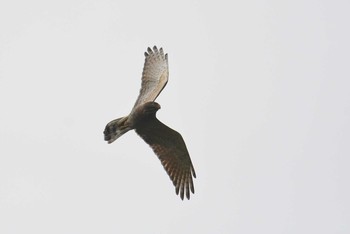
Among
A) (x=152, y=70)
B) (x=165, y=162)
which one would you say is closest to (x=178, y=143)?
(x=165, y=162)

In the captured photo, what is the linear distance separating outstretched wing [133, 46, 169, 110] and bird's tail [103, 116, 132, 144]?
690 mm

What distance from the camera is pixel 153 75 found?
1800 centimetres

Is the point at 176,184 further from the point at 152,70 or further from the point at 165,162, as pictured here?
the point at 152,70

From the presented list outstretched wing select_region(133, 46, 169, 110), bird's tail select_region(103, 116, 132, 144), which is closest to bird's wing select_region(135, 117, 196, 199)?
bird's tail select_region(103, 116, 132, 144)

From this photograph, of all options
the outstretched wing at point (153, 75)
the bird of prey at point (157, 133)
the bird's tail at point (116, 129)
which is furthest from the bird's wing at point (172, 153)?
the outstretched wing at point (153, 75)

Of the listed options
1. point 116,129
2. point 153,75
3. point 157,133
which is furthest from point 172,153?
point 153,75

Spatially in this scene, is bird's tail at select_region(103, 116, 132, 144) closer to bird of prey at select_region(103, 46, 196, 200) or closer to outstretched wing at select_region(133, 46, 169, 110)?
bird of prey at select_region(103, 46, 196, 200)

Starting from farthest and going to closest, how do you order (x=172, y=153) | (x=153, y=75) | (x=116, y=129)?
(x=153, y=75)
(x=172, y=153)
(x=116, y=129)

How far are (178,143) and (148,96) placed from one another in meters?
1.28

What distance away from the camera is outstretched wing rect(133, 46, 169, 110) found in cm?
1736

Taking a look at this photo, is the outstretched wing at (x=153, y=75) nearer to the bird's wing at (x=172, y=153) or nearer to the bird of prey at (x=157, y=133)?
the bird of prey at (x=157, y=133)

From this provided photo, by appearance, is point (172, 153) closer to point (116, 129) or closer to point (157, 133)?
point (157, 133)

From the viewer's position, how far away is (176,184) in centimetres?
1708

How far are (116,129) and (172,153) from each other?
1307 mm
